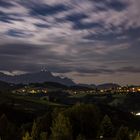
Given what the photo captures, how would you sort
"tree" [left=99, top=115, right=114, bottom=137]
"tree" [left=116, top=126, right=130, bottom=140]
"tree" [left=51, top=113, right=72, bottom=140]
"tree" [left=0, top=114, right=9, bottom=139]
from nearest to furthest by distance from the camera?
"tree" [left=51, top=113, right=72, bottom=140]
"tree" [left=116, top=126, right=130, bottom=140]
"tree" [left=99, top=115, right=114, bottom=137]
"tree" [left=0, top=114, right=9, bottom=139]

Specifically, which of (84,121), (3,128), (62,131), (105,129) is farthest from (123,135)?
(3,128)

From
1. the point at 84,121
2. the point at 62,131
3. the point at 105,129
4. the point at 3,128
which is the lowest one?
the point at 3,128

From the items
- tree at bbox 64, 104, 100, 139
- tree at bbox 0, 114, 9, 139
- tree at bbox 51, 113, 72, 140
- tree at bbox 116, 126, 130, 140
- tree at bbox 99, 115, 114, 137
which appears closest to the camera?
tree at bbox 51, 113, 72, 140

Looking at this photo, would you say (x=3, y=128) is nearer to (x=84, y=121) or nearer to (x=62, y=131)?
(x=84, y=121)

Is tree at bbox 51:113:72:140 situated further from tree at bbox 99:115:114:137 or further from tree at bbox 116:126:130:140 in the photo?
tree at bbox 99:115:114:137

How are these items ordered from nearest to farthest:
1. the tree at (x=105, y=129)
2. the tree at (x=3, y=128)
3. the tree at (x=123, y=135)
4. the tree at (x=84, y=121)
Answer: the tree at (x=123, y=135), the tree at (x=105, y=129), the tree at (x=84, y=121), the tree at (x=3, y=128)

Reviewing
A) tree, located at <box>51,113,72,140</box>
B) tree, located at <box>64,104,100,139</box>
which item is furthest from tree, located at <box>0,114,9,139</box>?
tree, located at <box>51,113,72,140</box>

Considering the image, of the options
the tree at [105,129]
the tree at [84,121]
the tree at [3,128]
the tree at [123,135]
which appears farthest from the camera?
the tree at [3,128]

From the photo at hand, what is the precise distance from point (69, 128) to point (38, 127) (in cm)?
2228

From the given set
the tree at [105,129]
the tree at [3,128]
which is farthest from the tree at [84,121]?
the tree at [3,128]

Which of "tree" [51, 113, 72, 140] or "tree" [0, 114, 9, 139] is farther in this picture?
"tree" [0, 114, 9, 139]

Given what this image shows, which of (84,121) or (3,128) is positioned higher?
(84,121)

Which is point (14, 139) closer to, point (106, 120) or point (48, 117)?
point (48, 117)

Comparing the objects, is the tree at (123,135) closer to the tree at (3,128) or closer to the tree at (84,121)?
the tree at (84,121)
